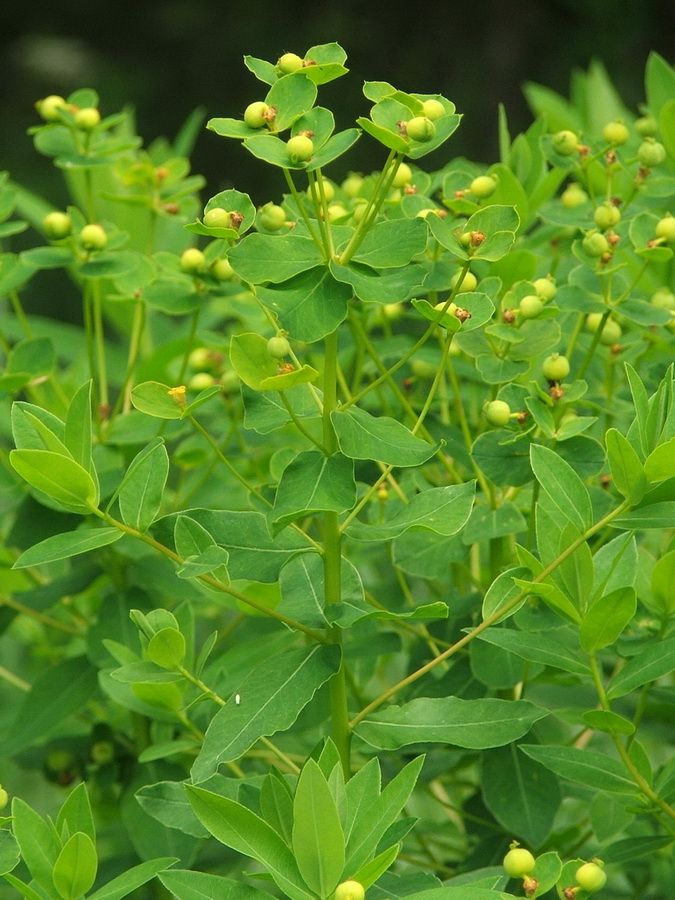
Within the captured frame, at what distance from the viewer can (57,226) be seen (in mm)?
845

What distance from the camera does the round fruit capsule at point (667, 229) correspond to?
763mm

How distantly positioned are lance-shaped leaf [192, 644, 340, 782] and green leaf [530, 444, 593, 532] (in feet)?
0.43

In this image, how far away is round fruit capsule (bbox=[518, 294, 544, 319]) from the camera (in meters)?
0.70

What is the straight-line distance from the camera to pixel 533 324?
2.40 feet

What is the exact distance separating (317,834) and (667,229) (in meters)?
0.43

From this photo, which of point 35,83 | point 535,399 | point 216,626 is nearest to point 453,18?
point 35,83

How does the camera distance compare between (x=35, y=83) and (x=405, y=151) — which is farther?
(x=35, y=83)

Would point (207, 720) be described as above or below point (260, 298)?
below

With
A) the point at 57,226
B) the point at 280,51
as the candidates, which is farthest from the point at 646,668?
the point at 280,51

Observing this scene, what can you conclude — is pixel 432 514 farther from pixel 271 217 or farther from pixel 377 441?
pixel 271 217

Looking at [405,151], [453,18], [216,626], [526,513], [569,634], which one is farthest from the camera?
[453,18]

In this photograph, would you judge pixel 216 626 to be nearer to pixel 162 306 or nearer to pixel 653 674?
pixel 162 306

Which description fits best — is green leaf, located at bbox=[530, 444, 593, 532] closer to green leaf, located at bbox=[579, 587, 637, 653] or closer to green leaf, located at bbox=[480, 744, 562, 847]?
green leaf, located at bbox=[579, 587, 637, 653]

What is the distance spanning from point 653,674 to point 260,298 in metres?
0.26
